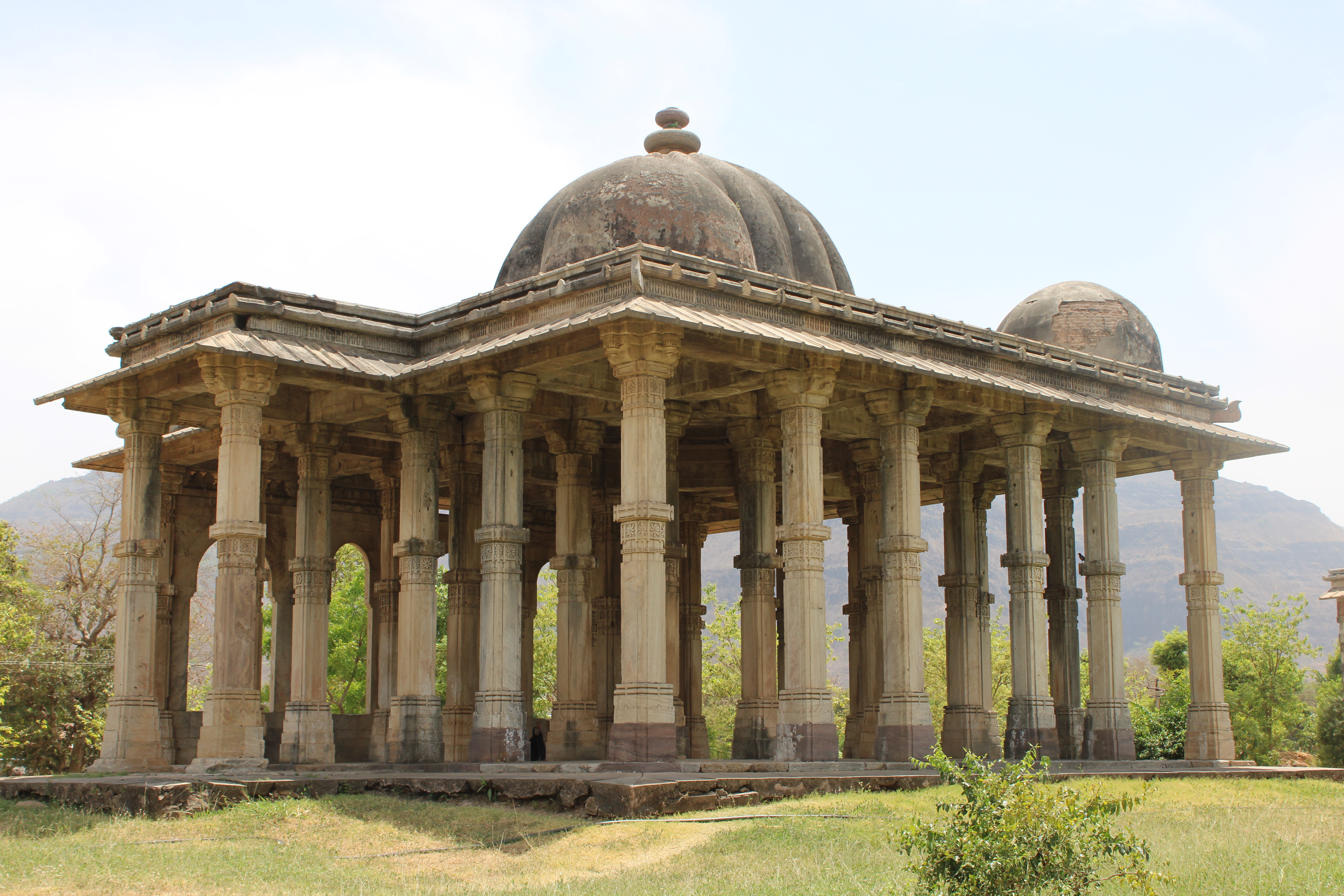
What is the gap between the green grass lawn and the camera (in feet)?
43.3

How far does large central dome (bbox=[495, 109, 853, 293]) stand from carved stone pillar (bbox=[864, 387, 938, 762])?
312 cm

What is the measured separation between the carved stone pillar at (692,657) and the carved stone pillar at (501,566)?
19.3ft

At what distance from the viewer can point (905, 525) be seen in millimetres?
24141

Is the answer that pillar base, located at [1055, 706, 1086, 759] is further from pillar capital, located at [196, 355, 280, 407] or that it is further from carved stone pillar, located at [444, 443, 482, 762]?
pillar capital, located at [196, 355, 280, 407]

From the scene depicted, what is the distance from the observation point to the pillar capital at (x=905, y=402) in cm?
2448

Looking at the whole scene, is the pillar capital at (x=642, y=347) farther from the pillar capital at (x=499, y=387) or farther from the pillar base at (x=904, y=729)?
the pillar base at (x=904, y=729)

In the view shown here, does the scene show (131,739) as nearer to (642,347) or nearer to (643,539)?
(643,539)

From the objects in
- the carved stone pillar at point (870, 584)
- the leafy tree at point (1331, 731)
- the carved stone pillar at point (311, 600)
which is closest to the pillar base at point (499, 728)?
the carved stone pillar at point (311, 600)

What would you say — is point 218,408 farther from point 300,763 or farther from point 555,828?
point 555,828

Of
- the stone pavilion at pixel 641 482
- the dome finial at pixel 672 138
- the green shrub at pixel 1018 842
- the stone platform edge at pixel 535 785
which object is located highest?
the dome finial at pixel 672 138

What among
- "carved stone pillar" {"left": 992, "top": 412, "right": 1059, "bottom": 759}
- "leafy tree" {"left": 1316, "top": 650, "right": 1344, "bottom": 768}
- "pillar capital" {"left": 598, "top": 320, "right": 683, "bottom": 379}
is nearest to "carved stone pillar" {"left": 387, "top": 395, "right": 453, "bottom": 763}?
"pillar capital" {"left": 598, "top": 320, "right": 683, "bottom": 379}

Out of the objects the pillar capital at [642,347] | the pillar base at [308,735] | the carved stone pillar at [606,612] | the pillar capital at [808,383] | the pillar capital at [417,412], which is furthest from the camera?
the carved stone pillar at [606,612]

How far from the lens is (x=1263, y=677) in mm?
48719

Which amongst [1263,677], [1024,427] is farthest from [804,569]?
[1263,677]
